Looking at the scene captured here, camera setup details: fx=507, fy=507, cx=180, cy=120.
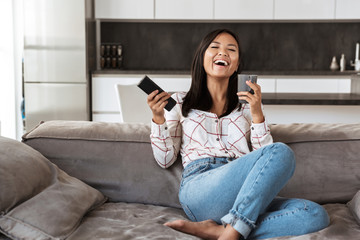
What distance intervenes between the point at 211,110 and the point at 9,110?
335 centimetres

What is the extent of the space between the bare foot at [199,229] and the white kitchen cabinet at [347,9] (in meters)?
3.91

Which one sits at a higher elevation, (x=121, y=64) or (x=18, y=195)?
(x=121, y=64)

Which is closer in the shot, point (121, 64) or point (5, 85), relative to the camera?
point (5, 85)

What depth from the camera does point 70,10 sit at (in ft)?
15.8

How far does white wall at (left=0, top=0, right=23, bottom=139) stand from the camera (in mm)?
4934

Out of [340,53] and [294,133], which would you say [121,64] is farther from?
[294,133]

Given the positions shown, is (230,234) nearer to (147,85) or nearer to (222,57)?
(147,85)

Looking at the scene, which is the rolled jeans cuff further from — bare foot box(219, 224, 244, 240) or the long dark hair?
the long dark hair

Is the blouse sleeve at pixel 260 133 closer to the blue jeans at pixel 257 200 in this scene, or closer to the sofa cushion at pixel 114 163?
the blue jeans at pixel 257 200

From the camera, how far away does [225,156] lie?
6.89ft

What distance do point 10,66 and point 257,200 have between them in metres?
3.90

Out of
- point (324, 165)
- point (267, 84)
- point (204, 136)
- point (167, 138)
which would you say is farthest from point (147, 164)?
point (267, 84)

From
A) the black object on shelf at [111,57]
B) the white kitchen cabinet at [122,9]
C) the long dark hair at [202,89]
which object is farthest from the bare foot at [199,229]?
the black object on shelf at [111,57]

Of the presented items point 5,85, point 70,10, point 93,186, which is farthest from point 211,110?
point 5,85
